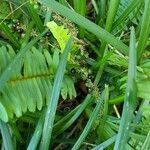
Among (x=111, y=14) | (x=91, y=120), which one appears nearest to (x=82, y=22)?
(x=111, y=14)

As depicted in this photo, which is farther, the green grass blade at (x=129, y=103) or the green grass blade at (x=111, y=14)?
the green grass blade at (x=111, y=14)

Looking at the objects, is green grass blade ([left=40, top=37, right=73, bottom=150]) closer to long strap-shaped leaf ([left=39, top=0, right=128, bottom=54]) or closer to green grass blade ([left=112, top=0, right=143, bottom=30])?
long strap-shaped leaf ([left=39, top=0, right=128, bottom=54])

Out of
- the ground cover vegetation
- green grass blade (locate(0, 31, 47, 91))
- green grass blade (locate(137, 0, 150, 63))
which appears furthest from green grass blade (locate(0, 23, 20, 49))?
green grass blade (locate(137, 0, 150, 63))

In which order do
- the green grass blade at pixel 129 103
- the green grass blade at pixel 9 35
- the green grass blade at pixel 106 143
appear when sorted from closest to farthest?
the green grass blade at pixel 129 103, the green grass blade at pixel 106 143, the green grass blade at pixel 9 35

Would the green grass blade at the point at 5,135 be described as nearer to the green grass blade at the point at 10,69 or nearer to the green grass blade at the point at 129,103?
the green grass blade at the point at 10,69

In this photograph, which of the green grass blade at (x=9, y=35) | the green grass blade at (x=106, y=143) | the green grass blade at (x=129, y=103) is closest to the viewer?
the green grass blade at (x=129, y=103)

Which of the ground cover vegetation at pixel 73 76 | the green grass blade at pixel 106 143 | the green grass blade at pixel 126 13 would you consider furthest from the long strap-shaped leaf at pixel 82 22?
the green grass blade at pixel 106 143

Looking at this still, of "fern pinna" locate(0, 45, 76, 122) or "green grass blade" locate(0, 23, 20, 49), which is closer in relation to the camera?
"fern pinna" locate(0, 45, 76, 122)

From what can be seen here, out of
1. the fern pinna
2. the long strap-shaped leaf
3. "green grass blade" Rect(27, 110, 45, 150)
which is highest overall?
the long strap-shaped leaf

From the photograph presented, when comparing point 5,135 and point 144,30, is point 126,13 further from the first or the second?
point 5,135
